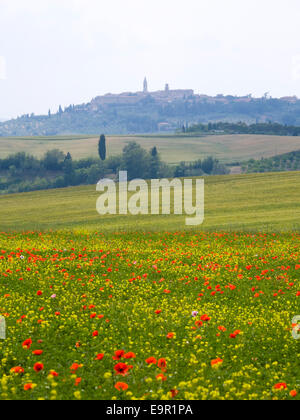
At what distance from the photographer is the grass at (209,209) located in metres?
34.3

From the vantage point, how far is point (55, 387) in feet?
26.1
